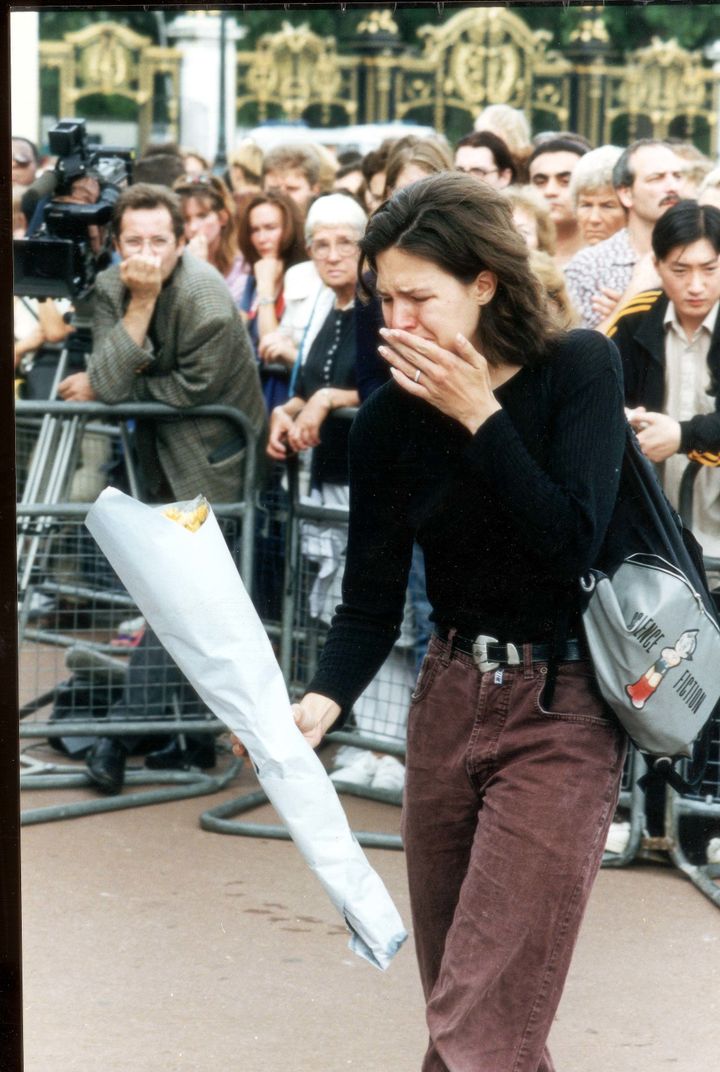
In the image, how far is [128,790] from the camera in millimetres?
5770

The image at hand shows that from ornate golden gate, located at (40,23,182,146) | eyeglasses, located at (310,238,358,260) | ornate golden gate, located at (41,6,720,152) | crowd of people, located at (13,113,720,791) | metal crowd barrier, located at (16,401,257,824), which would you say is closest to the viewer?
crowd of people, located at (13,113,720,791)

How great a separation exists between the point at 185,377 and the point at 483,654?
338cm

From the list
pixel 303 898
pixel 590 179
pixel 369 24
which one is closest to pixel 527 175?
pixel 590 179

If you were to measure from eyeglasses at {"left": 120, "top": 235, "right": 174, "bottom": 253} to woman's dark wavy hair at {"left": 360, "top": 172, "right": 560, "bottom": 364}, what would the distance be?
3446mm

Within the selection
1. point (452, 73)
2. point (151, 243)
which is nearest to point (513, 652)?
point (151, 243)

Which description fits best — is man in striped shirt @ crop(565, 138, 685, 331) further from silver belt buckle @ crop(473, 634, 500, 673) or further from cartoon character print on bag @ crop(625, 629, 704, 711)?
silver belt buckle @ crop(473, 634, 500, 673)

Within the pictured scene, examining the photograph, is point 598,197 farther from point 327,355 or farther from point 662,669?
point 662,669

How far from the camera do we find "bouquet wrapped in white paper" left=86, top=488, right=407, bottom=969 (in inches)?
97.6

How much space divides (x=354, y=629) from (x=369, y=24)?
32455mm

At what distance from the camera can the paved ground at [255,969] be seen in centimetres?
373

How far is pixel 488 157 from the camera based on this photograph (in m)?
7.07

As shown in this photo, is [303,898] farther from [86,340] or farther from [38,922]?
[86,340]

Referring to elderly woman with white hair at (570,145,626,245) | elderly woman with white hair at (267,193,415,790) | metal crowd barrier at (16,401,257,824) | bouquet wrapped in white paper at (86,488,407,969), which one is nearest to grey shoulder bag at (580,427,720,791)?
bouquet wrapped in white paper at (86,488,407,969)

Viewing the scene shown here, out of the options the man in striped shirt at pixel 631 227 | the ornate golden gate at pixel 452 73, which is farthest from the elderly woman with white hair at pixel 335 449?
the ornate golden gate at pixel 452 73
